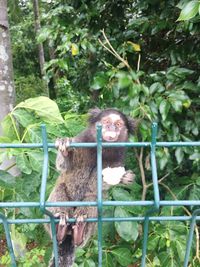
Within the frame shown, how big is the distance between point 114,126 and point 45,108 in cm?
50

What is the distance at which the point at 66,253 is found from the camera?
231 centimetres

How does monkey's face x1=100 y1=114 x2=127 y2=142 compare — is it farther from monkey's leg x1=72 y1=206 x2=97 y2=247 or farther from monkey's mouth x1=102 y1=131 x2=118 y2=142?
monkey's leg x1=72 y1=206 x2=97 y2=247

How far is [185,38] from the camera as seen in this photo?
275 centimetres

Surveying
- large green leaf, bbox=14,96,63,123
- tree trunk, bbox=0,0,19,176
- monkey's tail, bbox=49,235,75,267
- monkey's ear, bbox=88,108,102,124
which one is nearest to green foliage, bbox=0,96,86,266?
large green leaf, bbox=14,96,63,123

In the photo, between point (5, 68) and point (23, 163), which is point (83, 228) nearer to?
point (23, 163)

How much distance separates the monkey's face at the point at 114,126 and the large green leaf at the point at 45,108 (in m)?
0.33

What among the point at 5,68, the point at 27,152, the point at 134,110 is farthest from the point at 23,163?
the point at 5,68

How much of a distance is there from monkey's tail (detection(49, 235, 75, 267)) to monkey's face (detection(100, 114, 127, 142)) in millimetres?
632

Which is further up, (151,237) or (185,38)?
(185,38)

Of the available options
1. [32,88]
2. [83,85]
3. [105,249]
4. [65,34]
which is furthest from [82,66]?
[32,88]

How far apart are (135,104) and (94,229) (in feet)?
2.86

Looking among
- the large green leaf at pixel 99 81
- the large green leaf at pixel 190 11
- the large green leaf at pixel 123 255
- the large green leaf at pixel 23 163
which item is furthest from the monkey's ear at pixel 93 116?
the large green leaf at pixel 190 11

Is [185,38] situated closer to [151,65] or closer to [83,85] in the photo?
[151,65]

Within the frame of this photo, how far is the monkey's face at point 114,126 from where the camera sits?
2.37m
